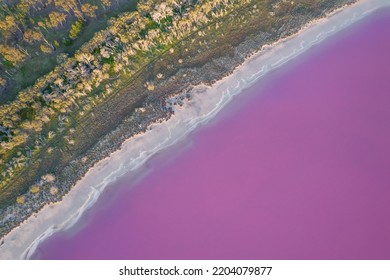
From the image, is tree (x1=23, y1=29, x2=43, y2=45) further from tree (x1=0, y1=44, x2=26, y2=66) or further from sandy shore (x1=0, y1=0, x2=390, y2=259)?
sandy shore (x1=0, y1=0, x2=390, y2=259)

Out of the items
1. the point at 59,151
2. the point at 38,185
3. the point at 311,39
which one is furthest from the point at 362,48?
the point at 38,185

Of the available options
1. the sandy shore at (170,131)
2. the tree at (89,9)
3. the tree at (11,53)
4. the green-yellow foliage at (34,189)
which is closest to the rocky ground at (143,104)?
the green-yellow foliage at (34,189)

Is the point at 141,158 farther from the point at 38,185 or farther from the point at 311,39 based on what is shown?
the point at 311,39

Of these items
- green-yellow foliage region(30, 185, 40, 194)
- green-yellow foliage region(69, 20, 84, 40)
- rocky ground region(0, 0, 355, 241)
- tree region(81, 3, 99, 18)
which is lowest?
green-yellow foliage region(30, 185, 40, 194)

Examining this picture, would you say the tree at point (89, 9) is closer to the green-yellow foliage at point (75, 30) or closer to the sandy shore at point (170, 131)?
the green-yellow foliage at point (75, 30)

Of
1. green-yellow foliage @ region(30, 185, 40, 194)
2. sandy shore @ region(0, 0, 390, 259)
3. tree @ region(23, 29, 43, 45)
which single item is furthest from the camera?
tree @ region(23, 29, 43, 45)

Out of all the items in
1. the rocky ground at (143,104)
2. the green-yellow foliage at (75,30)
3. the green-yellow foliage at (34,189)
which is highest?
the green-yellow foliage at (75,30)

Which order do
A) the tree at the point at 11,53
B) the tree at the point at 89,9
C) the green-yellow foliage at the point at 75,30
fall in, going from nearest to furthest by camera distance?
the tree at the point at 11,53, the tree at the point at 89,9, the green-yellow foliage at the point at 75,30

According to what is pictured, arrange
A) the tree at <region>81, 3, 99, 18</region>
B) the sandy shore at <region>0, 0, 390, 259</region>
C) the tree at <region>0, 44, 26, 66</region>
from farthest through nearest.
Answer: the tree at <region>81, 3, 99, 18</region>, the tree at <region>0, 44, 26, 66</region>, the sandy shore at <region>0, 0, 390, 259</region>

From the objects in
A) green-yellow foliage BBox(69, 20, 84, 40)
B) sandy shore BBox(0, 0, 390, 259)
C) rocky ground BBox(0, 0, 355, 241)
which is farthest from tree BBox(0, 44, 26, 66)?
sandy shore BBox(0, 0, 390, 259)
